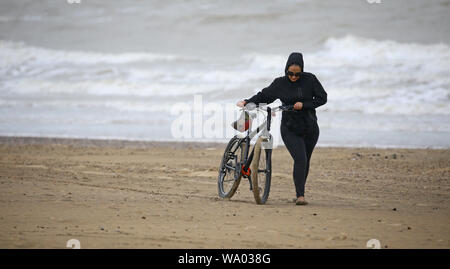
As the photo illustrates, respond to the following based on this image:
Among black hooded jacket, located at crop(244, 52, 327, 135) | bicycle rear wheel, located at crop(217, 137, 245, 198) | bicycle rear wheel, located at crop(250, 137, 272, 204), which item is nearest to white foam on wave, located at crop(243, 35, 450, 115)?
bicycle rear wheel, located at crop(217, 137, 245, 198)

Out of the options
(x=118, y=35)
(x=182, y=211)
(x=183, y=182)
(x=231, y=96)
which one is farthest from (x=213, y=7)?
(x=182, y=211)

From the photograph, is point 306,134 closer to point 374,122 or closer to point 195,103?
point 374,122

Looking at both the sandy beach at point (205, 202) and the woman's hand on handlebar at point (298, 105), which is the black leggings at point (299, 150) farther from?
the woman's hand on handlebar at point (298, 105)

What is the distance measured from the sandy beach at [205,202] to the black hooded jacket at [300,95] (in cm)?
97

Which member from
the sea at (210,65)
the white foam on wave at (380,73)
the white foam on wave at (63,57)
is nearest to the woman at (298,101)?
the sea at (210,65)

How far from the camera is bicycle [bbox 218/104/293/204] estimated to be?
807 centimetres

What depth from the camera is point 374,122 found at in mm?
19062

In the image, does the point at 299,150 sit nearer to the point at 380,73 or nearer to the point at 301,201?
the point at 301,201

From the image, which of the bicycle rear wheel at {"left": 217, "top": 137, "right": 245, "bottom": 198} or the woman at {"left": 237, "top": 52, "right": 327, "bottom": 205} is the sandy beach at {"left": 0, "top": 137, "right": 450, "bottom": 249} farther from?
the woman at {"left": 237, "top": 52, "right": 327, "bottom": 205}

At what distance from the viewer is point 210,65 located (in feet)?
102

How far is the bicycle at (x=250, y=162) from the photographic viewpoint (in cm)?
807

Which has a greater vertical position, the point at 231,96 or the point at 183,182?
the point at 231,96

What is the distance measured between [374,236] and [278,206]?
1.94 meters
